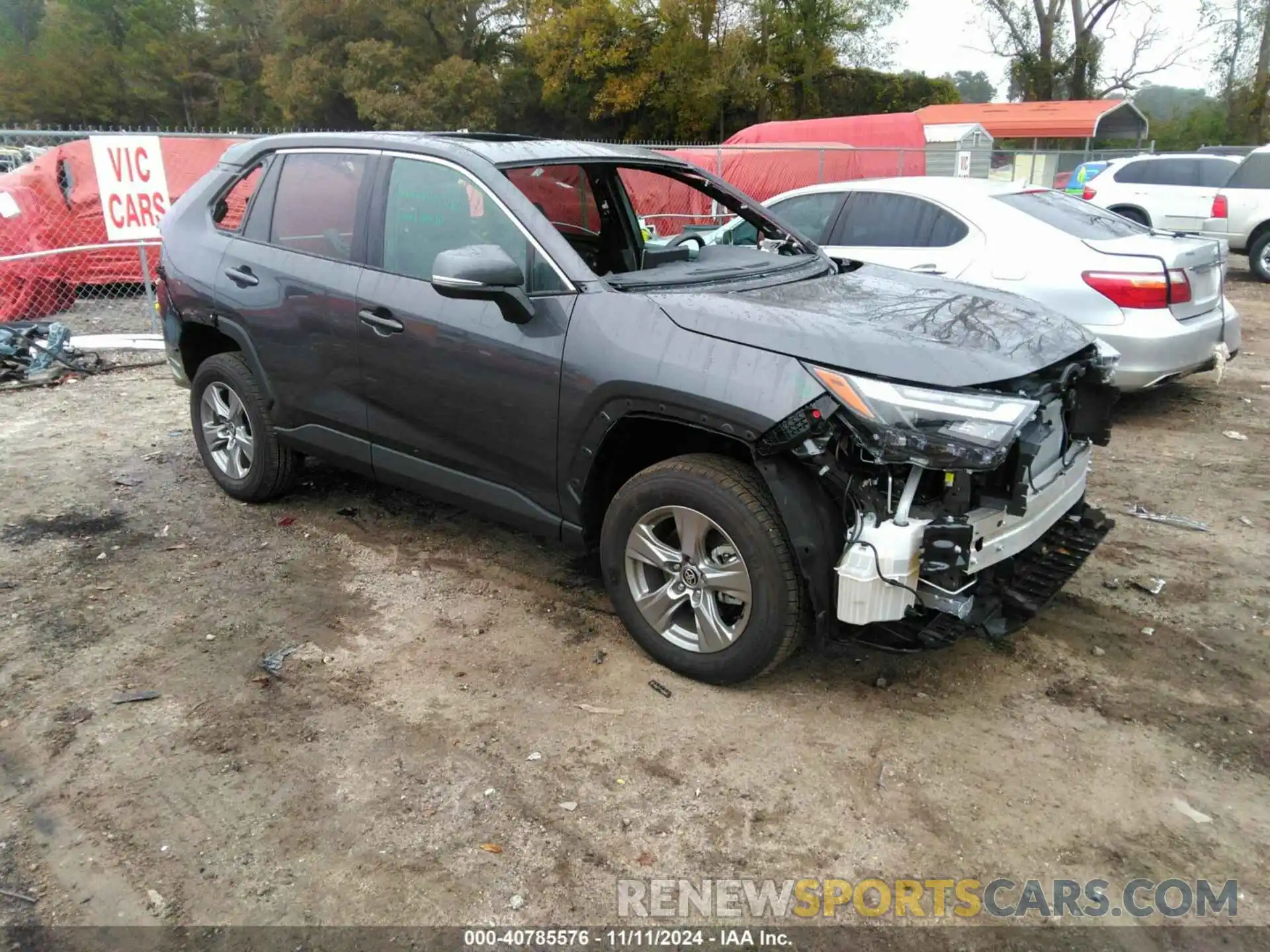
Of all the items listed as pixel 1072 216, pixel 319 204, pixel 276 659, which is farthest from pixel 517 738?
pixel 1072 216

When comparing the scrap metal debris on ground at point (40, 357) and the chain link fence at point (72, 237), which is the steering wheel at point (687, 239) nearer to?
the chain link fence at point (72, 237)

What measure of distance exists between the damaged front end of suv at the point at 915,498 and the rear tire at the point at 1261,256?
13.2 metres

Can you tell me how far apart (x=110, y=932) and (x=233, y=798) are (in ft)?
1.72

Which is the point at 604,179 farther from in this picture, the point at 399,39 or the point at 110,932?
the point at 399,39

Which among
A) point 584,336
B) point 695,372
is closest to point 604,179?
point 584,336

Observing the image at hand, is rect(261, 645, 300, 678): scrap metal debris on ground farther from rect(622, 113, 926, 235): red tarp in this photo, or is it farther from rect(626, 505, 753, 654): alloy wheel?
rect(622, 113, 926, 235): red tarp

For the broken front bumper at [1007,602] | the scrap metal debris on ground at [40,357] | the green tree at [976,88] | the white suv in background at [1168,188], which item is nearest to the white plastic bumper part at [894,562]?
the broken front bumper at [1007,602]

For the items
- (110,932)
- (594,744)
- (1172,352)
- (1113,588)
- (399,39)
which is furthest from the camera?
(399,39)

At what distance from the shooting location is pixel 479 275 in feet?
10.7

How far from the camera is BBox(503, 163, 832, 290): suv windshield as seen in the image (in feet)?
12.6

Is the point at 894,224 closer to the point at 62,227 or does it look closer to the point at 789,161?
the point at 62,227

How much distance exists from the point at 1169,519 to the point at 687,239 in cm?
292

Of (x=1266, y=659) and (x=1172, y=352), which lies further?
(x=1172, y=352)

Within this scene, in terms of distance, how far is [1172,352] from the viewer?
5.96m
